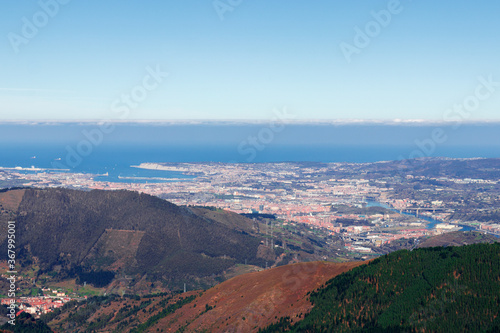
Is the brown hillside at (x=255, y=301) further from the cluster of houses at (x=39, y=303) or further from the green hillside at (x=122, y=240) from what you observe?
Answer: the green hillside at (x=122, y=240)

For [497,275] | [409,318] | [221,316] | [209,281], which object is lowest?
[209,281]

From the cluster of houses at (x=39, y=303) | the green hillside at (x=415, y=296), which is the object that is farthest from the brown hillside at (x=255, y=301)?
the cluster of houses at (x=39, y=303)

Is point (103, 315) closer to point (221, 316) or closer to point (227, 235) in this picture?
point (221, 316)

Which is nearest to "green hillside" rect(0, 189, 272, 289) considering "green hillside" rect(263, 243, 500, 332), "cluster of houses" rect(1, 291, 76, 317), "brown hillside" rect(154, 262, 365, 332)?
"cluster of houses" rect(1, 291, 76, 317)

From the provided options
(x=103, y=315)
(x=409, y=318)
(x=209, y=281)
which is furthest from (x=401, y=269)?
(x=209, y=281)

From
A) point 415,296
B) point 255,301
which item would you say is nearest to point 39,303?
point 255,301

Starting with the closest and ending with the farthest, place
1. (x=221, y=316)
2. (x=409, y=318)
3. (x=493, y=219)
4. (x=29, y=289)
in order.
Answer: (x=409, y=318) → (x=221, y=316) → (x=29, y=289) → (x=493, y=219)

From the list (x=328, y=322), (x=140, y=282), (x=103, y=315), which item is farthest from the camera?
(x=140, y=282)
